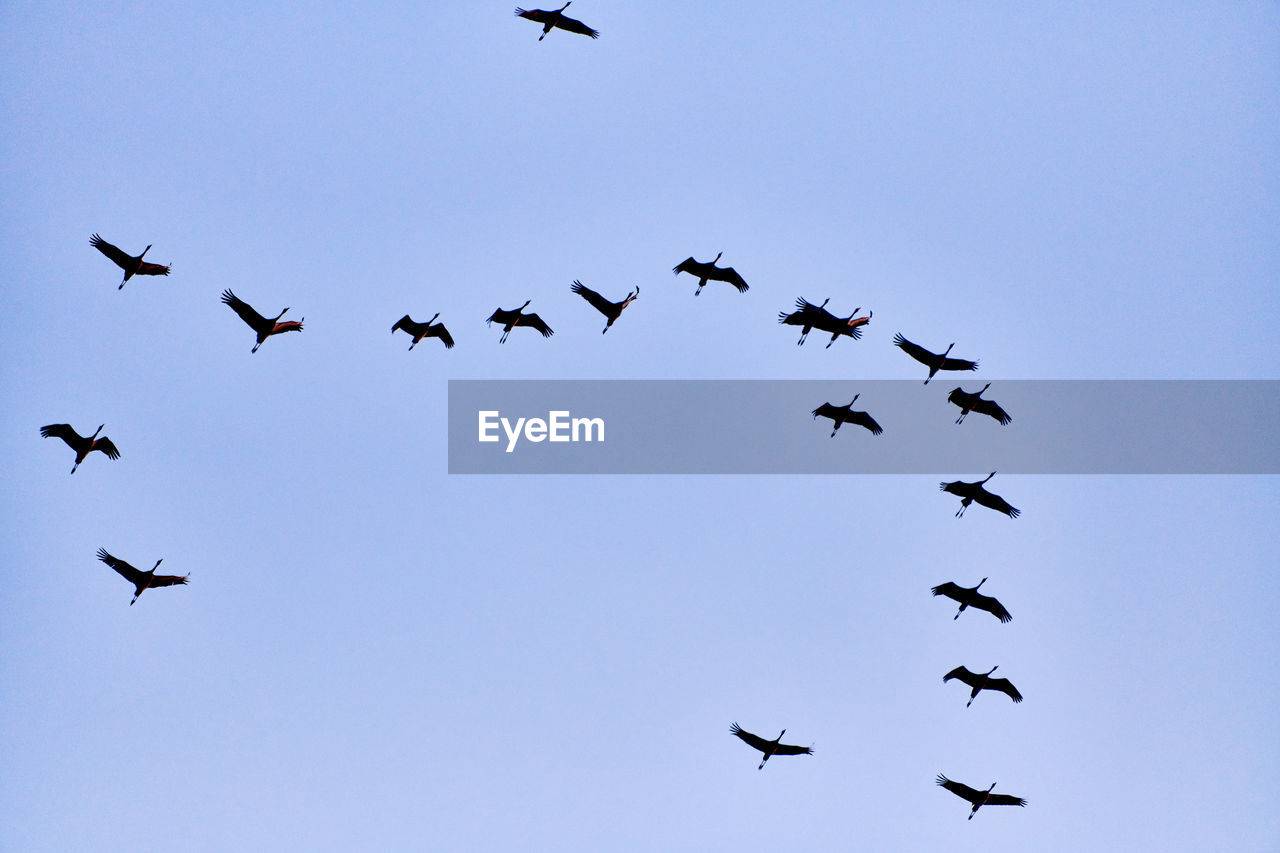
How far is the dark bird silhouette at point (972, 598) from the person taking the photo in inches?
2611

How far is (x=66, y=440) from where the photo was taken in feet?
212

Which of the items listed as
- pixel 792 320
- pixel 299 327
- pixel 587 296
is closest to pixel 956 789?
pixel 792 320

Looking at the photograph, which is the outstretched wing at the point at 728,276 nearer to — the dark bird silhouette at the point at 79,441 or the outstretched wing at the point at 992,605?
the outstretched wing at the point at 992,605

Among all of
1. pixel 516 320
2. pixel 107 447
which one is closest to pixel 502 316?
pixel 516 320

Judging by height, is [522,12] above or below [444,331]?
above

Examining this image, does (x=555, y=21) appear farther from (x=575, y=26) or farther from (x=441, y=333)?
(x=441, y=333)

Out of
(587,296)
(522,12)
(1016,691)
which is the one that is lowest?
(1016,691)

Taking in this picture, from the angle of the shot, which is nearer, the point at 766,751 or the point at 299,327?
the point at 299,327

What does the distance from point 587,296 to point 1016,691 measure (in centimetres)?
2718

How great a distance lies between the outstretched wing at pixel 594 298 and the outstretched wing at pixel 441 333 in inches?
327

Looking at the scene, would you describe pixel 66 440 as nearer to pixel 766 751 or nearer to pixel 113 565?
pixel 113 565

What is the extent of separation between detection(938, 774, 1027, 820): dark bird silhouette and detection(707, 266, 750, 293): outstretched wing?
80.2ft

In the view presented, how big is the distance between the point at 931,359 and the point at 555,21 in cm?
2205

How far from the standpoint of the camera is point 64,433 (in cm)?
6431
